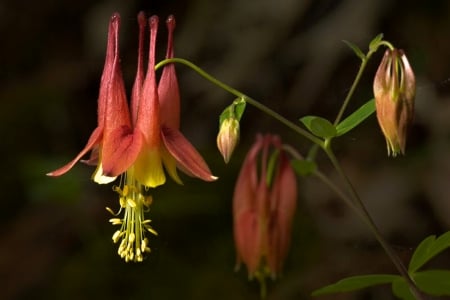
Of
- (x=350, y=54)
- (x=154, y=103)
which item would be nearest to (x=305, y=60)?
(x=350, y=54)

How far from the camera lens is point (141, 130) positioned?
93.4 inches

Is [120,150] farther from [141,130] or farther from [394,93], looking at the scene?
[394,93]

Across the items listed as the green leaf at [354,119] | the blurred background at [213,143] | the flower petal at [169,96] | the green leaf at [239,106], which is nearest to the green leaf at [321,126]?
the green leaf at [354,119]

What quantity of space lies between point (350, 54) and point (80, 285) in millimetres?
1745

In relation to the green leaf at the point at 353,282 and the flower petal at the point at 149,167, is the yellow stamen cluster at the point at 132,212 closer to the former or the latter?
the flower petal at the point at 149,167

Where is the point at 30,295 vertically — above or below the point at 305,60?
below

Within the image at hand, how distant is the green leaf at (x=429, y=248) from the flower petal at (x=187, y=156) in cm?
53

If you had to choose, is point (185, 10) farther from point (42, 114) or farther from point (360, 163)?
point (360, 163)

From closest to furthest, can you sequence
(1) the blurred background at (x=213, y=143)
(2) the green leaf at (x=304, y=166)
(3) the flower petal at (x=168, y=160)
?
1. (3) the flower petal at (x=168, y=160)
2. (2) the green leaf at (x=304, y=166)
3. (1) the blurred background at (x=213, y=143)

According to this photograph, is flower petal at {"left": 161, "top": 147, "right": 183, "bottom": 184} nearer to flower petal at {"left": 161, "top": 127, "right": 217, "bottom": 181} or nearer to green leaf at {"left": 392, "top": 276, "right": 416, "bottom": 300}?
flower petal at {"left": 161, "top": 127, "right": 217, "bottom": 181}

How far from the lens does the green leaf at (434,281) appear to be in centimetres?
239

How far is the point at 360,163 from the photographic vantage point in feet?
16.1

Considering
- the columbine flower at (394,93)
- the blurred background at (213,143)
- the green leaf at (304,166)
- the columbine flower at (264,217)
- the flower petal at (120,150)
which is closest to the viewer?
the columbine flower at (394,93)

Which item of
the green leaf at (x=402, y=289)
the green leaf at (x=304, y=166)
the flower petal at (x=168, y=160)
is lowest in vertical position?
the green leaf at (x=402, y=289)
